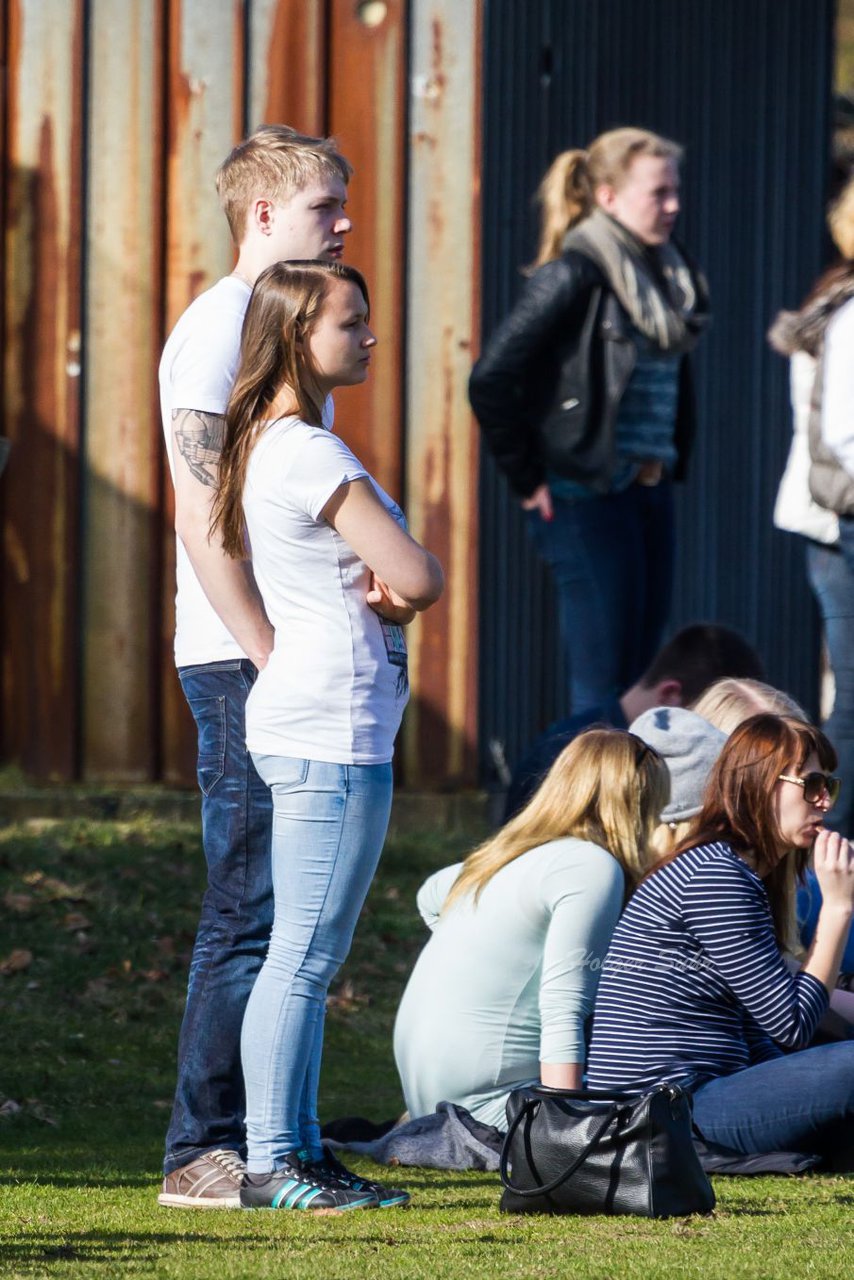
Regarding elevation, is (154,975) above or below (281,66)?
below

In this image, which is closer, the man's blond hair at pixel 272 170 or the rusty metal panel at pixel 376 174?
the man's blond hair at pixel 272 170

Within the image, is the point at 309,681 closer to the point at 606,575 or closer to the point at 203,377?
the point at 203,377

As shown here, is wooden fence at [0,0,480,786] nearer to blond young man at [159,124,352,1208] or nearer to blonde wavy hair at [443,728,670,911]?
blonde wavy hair at [443,728,670,911]

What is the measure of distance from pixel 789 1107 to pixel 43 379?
5.15 m

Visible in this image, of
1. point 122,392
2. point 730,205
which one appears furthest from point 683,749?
point 730,205

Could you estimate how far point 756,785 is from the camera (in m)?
4.41

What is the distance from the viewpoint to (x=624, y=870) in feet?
14.9

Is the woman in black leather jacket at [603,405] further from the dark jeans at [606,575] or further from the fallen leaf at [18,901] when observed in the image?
the fallen leaf at [18,901]

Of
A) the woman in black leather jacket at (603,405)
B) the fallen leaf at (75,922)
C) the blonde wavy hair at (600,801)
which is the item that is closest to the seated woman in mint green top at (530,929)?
the blonde wavy hair at (600,801)

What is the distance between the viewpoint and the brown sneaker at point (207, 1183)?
383cm

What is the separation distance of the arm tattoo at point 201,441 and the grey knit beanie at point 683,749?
4.71 feet

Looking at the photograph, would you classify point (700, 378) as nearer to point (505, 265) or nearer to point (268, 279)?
point (505, 265)

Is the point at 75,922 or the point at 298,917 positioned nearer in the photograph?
the point at 298,917

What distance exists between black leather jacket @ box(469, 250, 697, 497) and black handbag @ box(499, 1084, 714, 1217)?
3.03 metres
